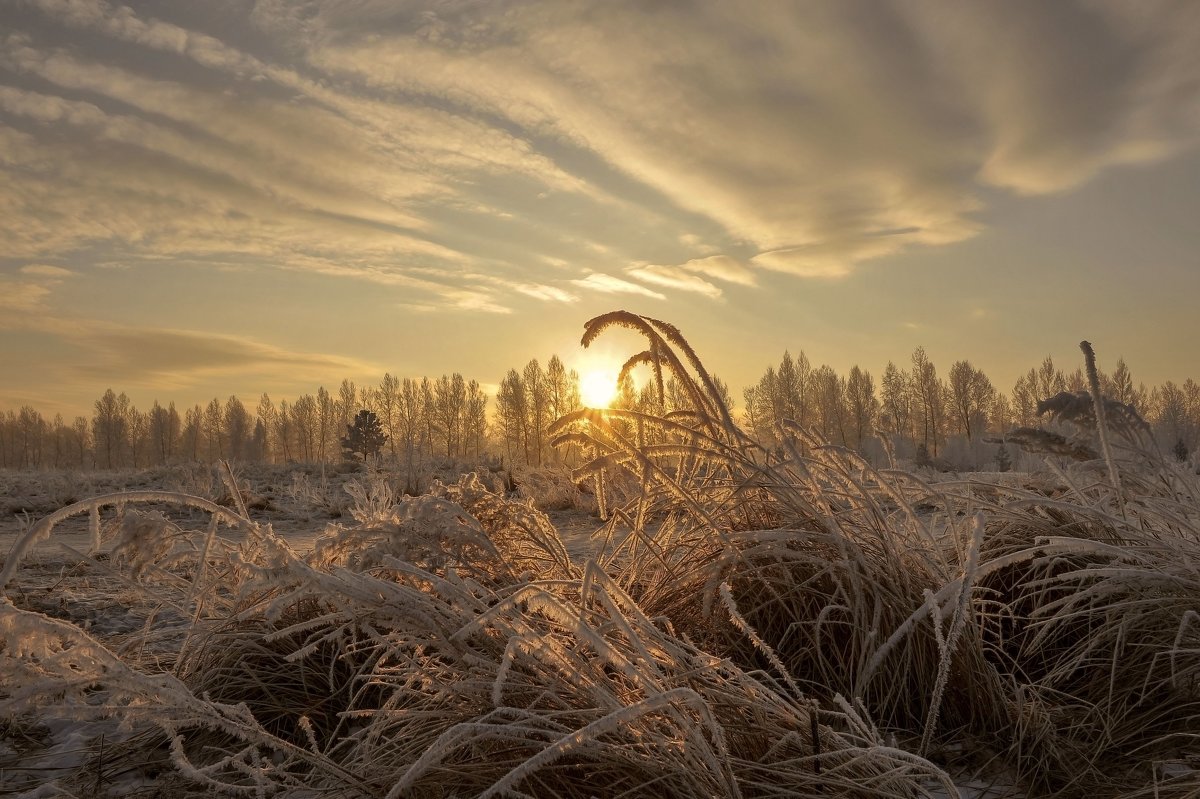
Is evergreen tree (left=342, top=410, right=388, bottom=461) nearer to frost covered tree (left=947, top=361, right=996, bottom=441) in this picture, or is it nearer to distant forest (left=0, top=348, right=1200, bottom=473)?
distant forest (left=0, top=348, right=1200, bottom=473)

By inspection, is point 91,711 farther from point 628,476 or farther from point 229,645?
point 628,476

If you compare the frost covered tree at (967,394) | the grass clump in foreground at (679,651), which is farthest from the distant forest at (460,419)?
the grass clump in foreground at (679,651)

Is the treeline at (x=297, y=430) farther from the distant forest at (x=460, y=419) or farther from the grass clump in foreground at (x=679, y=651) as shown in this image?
the grass clump in foreground at (x=679, y=651)

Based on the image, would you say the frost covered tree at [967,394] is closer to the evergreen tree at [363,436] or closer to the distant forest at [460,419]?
the distant forest at [460,419]

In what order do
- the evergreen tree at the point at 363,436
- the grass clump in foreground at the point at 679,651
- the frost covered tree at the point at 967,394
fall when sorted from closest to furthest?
1. the grass clump in foreground at the point at 679,651
2. the evergreen tree at the point at 363,436
3. the frost covered tree at the point at 967,394

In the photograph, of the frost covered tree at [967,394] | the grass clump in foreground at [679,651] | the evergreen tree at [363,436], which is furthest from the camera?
the frost covered tree at [967,394]

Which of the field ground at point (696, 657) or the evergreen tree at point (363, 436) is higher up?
the evergreen tree at point (363, 436)

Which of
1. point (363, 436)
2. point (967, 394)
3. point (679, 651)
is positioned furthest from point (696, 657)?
point (967, 394)

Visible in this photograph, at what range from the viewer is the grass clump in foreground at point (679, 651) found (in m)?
1.35

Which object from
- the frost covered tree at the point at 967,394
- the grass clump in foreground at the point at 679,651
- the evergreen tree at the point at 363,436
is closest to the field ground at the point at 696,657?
the grass clump in foreground at the point at 679,651

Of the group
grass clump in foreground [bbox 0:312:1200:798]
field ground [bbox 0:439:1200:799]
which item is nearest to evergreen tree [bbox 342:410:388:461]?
field ground [bbox 0:439:1200:799]

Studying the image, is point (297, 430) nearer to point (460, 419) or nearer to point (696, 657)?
point (460, 419)

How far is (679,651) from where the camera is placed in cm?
152

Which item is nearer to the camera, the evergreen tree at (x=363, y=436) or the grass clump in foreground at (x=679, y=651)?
the grass clump in foreground at (x=679, y=651)
